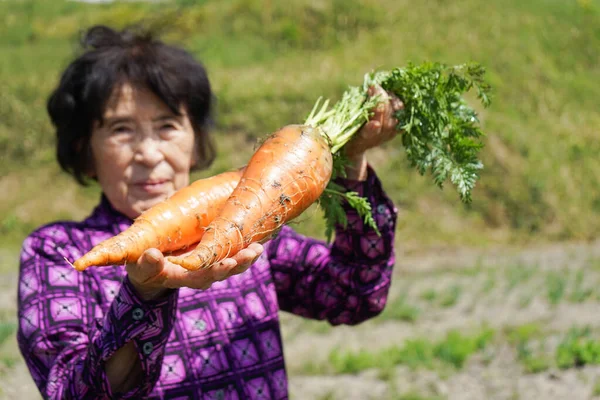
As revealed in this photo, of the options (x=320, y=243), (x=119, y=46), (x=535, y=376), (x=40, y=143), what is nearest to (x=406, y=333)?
(x=535, y=376)

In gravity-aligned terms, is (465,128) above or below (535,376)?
above

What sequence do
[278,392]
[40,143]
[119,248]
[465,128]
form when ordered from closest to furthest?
1. [119,248]
2. [278,392]
3. [465,128]
4. [40,143]

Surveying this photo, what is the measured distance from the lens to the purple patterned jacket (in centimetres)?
163

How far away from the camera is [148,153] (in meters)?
1.97

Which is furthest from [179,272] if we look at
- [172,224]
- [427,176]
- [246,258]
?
[427,176]

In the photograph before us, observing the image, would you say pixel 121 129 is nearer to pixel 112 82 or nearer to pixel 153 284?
pixel 112 82

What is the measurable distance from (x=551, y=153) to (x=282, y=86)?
14.3 ft

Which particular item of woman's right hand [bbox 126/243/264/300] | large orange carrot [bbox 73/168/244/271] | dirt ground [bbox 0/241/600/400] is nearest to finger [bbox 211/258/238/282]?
woman's right hand [bbox 126/243/264/300]

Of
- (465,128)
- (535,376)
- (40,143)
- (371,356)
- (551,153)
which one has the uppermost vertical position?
(40,143)

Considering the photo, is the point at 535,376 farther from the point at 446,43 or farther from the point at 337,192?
the point at 446,43

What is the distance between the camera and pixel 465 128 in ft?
7.02

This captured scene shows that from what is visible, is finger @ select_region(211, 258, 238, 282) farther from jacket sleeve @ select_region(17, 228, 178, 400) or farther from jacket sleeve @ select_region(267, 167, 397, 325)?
jacket sleeve @ select_region(267, 167, 397, 325)

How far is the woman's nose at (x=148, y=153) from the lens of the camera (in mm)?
1969

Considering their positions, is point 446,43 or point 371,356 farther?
point 446,43
